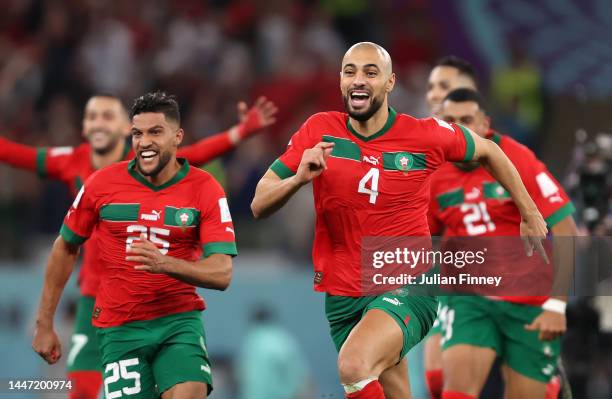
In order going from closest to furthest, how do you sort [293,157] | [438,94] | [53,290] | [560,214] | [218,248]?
[293,157], [218,248], [53,290], [560,214], [438,94]

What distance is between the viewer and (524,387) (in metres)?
8.53

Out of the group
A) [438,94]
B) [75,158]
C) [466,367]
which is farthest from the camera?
[438,94]

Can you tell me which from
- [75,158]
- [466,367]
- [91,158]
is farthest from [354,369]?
[75,158]

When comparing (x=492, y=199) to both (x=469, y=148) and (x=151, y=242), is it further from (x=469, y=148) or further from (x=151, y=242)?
(x=151, y=242)

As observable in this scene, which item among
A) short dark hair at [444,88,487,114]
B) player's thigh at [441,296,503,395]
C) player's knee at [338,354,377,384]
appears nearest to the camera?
player's knee at [338,354,377,384]

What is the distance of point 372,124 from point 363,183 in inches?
14.4

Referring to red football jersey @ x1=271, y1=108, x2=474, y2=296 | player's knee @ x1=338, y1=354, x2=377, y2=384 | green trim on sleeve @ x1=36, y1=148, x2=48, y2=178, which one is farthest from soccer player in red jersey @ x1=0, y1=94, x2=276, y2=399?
player's knee @ x1=338, y1=354, x2=377, y2=384

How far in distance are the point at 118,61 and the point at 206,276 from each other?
349 inches

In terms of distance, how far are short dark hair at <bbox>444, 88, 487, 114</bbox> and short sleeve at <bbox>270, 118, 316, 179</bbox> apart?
1680mm

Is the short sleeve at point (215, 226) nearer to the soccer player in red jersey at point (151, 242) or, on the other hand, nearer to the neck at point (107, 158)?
the soccer player in red jersey at point (151, 242)

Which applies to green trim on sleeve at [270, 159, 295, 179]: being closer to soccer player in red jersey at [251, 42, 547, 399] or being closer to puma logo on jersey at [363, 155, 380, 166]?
soccer player in red jersey at [251, 42, 547, 399]

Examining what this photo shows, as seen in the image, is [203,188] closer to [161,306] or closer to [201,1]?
[161,306]

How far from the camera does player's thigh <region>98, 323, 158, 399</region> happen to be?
726 centimetres

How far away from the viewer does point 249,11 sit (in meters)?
16.1
